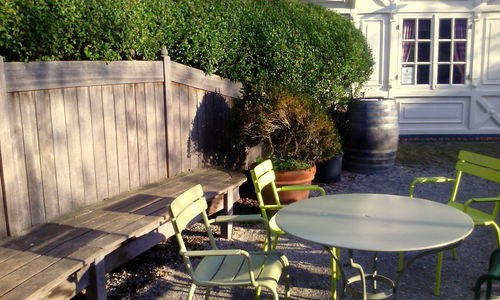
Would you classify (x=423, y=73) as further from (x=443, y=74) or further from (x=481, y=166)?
(x=481, y=166)

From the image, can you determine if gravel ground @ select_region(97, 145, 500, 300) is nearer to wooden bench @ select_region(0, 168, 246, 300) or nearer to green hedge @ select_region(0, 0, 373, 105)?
wooden bench @ select_region(0, 168, 246, 300)

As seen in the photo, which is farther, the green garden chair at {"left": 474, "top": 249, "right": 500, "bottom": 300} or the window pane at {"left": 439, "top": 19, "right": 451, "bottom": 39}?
the window pane at {"left": 439, "top": 19, "right": 451, "bottom": 39}

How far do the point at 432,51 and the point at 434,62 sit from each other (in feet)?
0.70

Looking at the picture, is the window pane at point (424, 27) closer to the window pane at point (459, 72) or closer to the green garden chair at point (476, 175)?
the window pane at point (459, 72)

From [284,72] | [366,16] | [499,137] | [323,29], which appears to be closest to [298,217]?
[284,72]

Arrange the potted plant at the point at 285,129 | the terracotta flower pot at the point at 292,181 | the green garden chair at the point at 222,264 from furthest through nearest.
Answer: the potted plant at the point at 285,129, the terracotta flower pot at the point at 292,181, the green garden chair at the point at 222,264

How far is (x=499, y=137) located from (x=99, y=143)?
330 inches

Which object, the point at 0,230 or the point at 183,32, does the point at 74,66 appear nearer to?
the point at 0,230

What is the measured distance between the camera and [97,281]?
310 cm

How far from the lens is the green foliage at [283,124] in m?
5.71

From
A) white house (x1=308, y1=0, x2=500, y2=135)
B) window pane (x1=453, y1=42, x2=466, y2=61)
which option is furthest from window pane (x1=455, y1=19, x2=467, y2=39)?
window pane (x1=453, y1=42, x2=466, y2=61)

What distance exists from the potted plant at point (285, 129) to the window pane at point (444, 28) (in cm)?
511

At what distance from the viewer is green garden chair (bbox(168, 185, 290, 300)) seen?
112 inches

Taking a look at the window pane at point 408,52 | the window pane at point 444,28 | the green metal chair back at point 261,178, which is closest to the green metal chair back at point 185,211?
the green metal chair back at point 261,178
